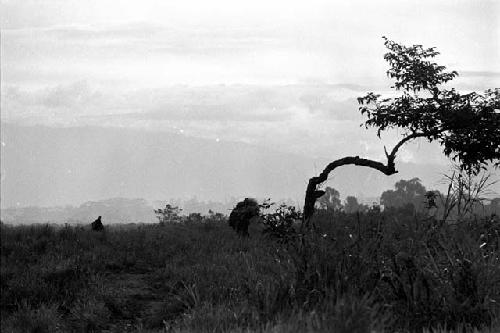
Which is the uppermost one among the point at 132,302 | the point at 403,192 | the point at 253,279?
the point at 403,192

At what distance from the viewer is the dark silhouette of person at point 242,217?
2064 cm

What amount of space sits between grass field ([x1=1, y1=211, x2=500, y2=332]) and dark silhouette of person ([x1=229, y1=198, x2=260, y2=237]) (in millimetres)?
467

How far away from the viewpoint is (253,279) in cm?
1148

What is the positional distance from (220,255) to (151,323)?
4389 millimetres

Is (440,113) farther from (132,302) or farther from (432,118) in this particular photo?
(132,302)

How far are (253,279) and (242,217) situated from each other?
924cm

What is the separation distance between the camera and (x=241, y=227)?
20.8 meters

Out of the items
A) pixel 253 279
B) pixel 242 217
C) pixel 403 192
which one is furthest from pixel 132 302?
pixel 403 192

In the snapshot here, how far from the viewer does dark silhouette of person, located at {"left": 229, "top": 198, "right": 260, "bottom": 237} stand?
20641 mm

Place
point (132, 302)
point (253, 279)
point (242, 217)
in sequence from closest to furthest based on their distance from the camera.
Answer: point (253, 279) → point (132, 302) → point (242, 217)

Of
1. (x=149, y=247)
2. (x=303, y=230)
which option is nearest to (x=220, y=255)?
(x=149, y=247)

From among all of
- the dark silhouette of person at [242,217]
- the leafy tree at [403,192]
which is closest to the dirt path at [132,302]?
the dark silhouette of person at [242,217]

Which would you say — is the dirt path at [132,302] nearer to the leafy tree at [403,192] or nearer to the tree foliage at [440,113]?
the tree foliage at [440,113]

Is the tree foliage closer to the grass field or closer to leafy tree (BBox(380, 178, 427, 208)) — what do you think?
the grass field
